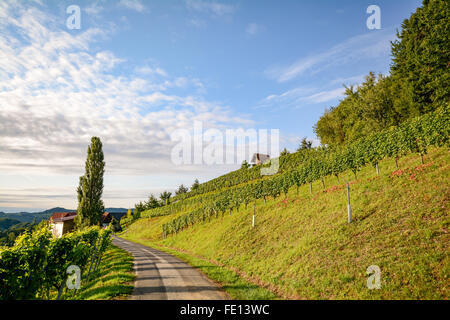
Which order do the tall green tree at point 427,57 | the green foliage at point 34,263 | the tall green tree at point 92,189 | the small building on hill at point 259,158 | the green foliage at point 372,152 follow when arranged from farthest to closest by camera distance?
the small building on hill at point 259,158 < the tall green tree at point 92,189 < the tall green tree at point 427,57 < the green foliage at point 372,152 < the green foliage at point 34,263

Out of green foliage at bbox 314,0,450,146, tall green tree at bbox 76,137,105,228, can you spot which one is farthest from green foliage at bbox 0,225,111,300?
green foliage at bbox 314,0,450,146

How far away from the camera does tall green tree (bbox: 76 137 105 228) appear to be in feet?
118

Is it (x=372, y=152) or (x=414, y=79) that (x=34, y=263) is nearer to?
(x=372, y=152)

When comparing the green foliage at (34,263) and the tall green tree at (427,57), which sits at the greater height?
the tall green tree at (427,57)

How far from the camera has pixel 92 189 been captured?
37969 millimetres

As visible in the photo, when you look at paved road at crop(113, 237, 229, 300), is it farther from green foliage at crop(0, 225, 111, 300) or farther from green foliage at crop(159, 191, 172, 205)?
green foliage at crop(159, 191, 172, 205)

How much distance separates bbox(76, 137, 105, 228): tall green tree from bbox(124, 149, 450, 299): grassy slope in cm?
2645

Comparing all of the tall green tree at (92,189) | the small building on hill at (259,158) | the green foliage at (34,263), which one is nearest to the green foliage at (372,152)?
the tall green tree at (92,189)

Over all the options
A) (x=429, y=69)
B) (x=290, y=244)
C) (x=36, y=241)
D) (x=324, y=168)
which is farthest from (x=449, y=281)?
(x=429, y=69)

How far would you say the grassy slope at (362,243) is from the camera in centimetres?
841

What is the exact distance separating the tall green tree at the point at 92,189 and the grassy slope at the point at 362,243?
26447 mm

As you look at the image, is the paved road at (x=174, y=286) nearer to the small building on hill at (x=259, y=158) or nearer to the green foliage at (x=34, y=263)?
the green foliage at (x=34, y=263)

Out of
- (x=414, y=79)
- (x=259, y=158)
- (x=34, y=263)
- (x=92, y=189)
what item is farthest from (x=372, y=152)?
(x=259, y=158)

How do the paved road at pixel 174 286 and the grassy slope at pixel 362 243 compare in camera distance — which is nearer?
the grassy slope at pixel 362 243
